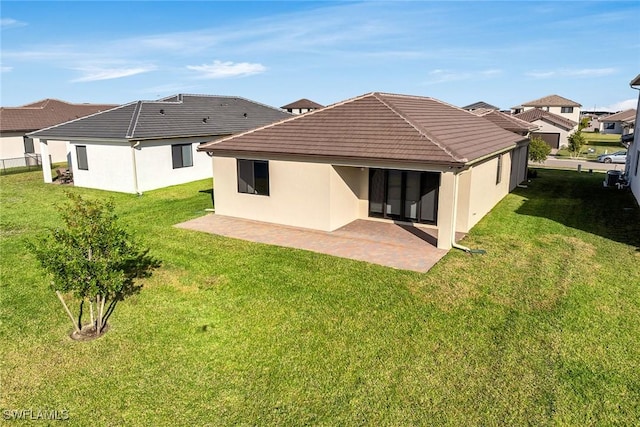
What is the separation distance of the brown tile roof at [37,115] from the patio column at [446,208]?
3405 cm

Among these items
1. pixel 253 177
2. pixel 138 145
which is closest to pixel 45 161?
pixel 138 145

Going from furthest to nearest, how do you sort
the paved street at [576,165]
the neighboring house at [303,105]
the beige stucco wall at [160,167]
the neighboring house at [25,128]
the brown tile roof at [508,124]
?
the neighboring house at [303,105]
the paved street at [576,165]
the neighboring house at [25,128]
the brown tile roof at [508,124]
the beige stucco wall at [160,167]

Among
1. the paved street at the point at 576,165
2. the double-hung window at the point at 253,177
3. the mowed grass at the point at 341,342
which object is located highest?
the double-hung window at the point at 253,177

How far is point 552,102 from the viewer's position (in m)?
75.9

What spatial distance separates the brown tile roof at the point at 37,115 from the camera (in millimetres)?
34406

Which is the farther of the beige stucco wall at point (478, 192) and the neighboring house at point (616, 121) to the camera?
the neighboring house at point (616, 121)

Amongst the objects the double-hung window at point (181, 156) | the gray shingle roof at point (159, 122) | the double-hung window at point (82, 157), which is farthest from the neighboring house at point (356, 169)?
the double-hung window at point (82, 157)

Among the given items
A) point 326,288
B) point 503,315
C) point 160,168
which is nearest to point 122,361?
point 326,288

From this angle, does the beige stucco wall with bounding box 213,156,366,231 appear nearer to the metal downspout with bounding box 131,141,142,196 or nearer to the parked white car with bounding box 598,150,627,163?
the metal downspout with bounding box 131,141,142,196

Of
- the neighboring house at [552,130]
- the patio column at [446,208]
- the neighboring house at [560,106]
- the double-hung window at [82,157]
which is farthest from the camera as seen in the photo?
the neighboring house at [560,106]

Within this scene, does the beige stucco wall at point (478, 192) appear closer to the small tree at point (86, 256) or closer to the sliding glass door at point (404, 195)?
the sliding glass door at point (404, 195)

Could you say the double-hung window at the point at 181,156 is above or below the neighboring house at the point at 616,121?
below

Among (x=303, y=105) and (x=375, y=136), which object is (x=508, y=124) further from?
(x=303, y=105)

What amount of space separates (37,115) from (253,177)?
3121cm
